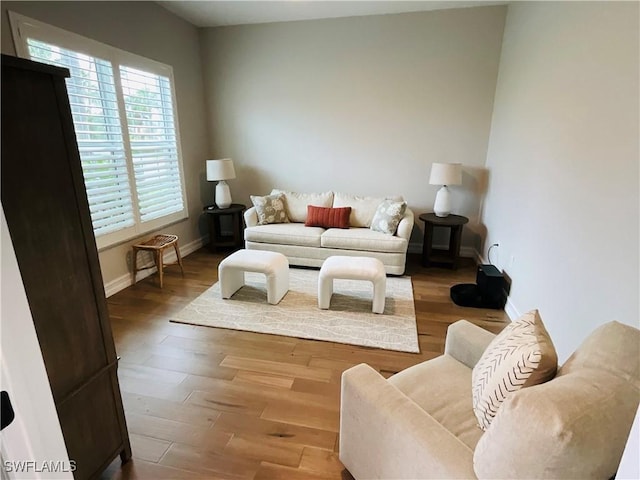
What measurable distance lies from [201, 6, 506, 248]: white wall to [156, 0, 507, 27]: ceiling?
0.39 ft

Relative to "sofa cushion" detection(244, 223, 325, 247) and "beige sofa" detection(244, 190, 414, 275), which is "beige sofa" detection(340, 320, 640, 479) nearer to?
"beige sofa" detection(244, 190, 414, 275)

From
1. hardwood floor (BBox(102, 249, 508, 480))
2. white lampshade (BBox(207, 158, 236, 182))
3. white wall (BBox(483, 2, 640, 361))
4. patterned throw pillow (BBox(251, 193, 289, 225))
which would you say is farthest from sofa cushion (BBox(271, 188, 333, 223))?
white wall (BBox(483, 2, 640, 361))

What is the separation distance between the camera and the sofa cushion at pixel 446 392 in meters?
1.19

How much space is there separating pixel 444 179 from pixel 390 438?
3.30 metres

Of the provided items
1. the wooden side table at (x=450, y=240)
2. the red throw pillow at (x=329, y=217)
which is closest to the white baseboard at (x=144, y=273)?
the red throw pillow at (x=329, y=217)

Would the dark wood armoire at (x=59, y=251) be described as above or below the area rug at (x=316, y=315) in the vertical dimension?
above

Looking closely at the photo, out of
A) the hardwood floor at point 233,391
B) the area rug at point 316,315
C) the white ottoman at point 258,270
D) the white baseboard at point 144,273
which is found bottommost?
the hardwood floor at point 233,391

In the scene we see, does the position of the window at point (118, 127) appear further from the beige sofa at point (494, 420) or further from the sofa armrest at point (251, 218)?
the beige sofa at point (494, 420)

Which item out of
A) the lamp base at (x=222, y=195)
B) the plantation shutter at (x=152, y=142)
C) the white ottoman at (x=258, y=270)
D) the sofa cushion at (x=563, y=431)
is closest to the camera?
the sofa cushion at (x=563, y=431)

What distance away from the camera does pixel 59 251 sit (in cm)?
113

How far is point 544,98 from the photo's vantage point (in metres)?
2.56

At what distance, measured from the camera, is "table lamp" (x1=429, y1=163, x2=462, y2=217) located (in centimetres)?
387

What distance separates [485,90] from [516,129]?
1093 mm

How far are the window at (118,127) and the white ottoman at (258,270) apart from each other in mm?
1167
